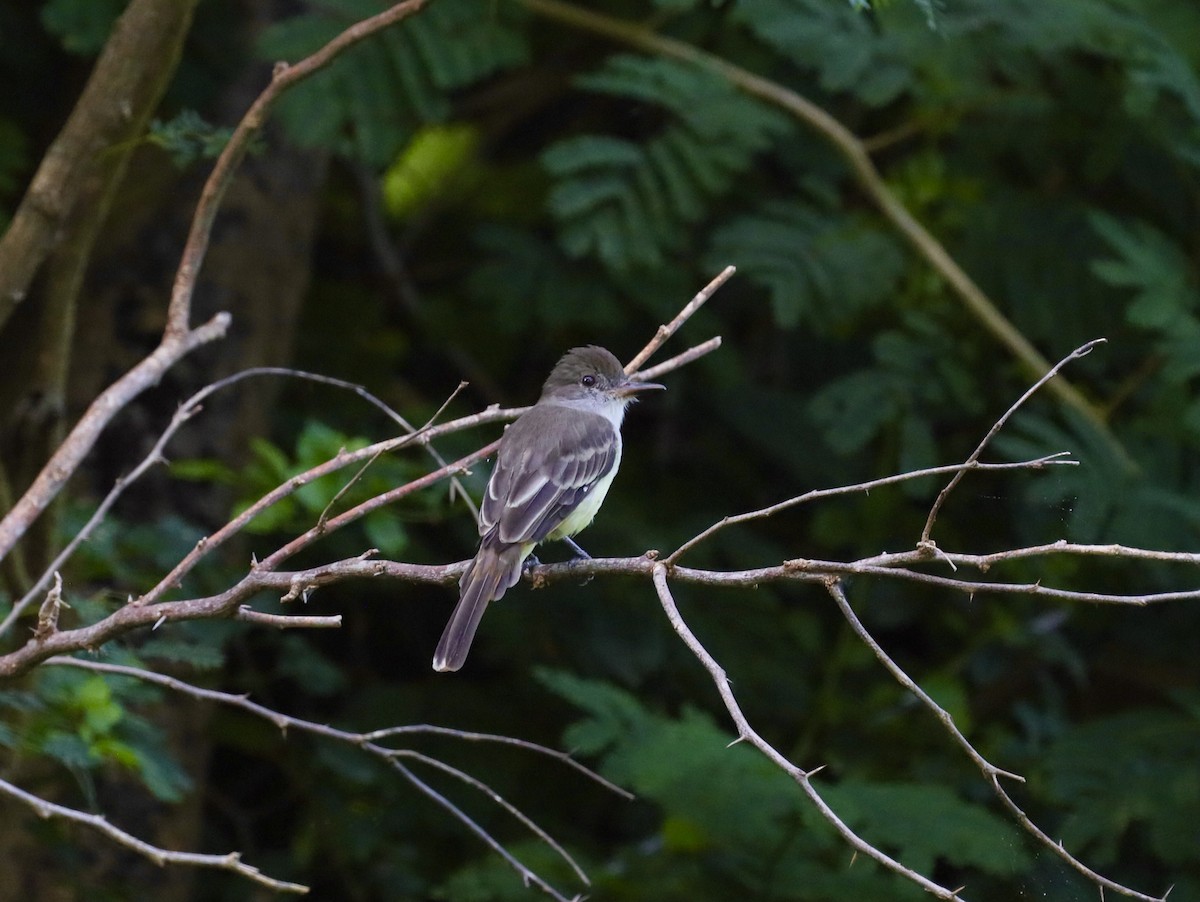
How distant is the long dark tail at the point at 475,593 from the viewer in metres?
3.54

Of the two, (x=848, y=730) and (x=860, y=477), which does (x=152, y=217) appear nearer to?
(x=860, y=477)

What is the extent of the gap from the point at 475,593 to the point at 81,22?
2931mm

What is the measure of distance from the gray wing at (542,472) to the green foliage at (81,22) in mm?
2185

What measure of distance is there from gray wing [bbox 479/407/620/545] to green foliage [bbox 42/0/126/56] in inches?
86.0

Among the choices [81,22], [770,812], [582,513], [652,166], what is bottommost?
[770,812]

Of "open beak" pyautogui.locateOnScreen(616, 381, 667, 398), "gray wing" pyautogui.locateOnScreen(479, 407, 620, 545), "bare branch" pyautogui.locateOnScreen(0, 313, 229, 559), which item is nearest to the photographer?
"bare branch" pyautogui.locateOnScreen(0, 313, 229, 559)

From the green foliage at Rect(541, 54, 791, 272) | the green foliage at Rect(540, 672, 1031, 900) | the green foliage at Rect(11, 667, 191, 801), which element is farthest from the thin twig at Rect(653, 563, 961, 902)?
the green foliage at Rect(541, 54, 791, 272)

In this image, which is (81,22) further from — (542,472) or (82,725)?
(82,725)

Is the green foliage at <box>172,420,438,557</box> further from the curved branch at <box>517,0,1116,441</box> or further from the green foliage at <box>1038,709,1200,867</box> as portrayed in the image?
the green foliage at <box>1038,709,1200,867</box>

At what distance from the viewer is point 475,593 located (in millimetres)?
3703

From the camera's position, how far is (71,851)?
4816mm

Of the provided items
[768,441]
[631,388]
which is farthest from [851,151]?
[631,388]

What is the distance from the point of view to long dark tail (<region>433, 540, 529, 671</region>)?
3539 mm

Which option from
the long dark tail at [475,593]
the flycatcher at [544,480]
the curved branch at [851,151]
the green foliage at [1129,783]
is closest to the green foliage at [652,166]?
the curved branch at [851,151]
